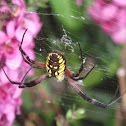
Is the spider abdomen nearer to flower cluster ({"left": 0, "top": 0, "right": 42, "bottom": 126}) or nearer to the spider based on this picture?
the spider

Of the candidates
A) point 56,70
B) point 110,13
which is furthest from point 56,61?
point 110,13

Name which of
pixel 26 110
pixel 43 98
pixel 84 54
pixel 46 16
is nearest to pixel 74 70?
pixel 84 54

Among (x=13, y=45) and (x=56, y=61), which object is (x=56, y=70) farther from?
(x=13, y=45)

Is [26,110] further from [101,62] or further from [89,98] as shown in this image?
[101,62]

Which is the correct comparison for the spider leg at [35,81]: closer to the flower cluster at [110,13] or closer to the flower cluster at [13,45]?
the flower cluster at [13,45]

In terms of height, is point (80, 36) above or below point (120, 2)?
below

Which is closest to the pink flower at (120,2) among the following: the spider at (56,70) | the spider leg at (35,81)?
the spider at (56,70)
